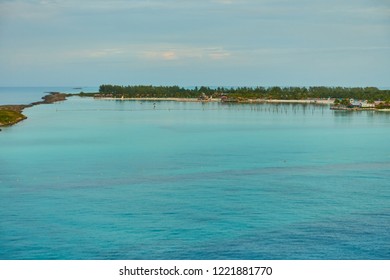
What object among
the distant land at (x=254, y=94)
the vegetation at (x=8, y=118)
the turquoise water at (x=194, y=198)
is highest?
the distant land at (x=254, y=94)

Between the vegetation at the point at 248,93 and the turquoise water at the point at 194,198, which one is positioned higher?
the vegetation at the point at 248,93

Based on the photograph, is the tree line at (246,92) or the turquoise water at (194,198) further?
the tree line at (246,92)

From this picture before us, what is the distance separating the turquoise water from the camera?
19.2ft

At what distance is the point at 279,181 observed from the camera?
891 centimetres

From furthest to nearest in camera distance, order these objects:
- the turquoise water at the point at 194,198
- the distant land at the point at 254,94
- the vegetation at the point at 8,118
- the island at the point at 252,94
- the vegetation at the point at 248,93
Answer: the vegetation at the point at 248,93, the island at the point at 252,94, the distant land at the point at 254,94, the vegetation at the point at 8,118, the turquoise water at the point at 194,198

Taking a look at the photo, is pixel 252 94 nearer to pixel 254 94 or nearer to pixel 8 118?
pixel 254 94

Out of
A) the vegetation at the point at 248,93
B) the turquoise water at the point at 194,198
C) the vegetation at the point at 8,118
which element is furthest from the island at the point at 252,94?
the turquoise water at the point at 194,198

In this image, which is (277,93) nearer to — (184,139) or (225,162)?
(184,139)

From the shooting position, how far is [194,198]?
305 inches

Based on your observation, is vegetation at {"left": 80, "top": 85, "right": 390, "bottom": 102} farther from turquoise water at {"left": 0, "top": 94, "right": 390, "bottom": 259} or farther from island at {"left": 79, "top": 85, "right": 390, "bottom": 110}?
turquoise water at {"left": 0, "top": 94, "right": 390, "bottom": 259}

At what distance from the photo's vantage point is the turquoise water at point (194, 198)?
5859mm

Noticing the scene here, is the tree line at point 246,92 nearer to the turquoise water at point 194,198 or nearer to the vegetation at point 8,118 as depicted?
the vegetation at point 8,118

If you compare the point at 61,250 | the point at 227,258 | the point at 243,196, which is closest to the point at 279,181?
the point at 243,196

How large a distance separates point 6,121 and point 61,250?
1403 centimetres
